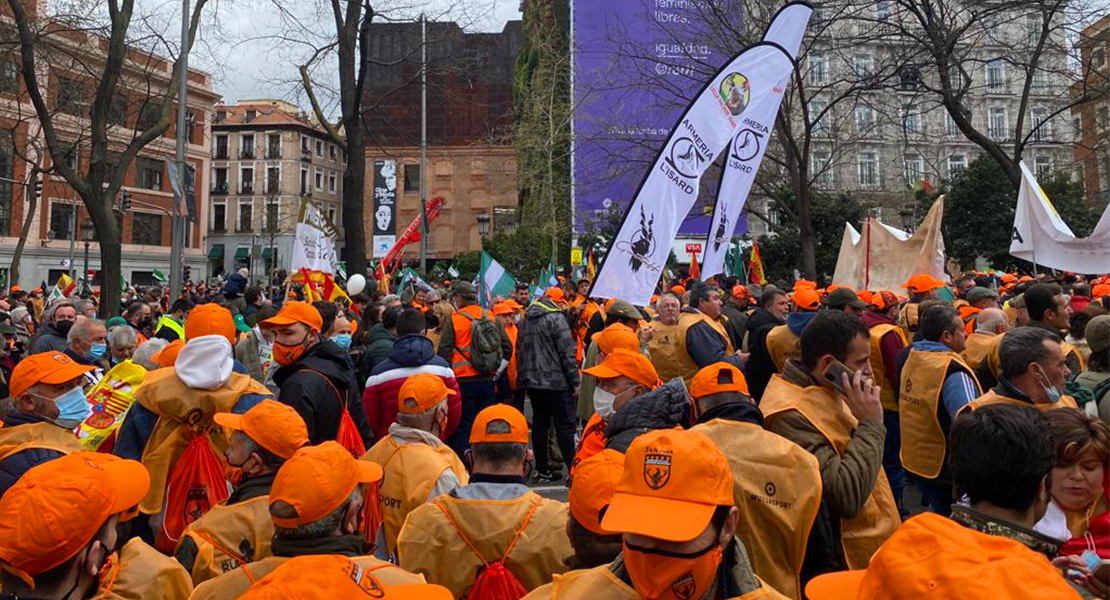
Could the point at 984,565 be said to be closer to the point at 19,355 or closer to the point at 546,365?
the point at 546,365

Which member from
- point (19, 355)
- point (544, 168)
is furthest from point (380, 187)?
point (19, 355)

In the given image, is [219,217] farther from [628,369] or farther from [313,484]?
[313,484]

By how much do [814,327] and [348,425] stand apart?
2842 mm

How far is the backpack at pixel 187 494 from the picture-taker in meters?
4.05

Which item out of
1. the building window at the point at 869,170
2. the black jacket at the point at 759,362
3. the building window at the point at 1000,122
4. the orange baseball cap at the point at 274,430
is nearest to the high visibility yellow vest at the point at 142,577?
the orange baseball cap at the point at 274,430

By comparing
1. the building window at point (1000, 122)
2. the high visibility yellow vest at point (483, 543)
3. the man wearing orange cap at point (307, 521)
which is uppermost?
the building window at point (1000, 122)

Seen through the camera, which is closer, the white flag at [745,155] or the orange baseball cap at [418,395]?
the orange baseball cap at [418,395]

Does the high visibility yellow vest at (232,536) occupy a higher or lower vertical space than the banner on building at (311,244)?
lower

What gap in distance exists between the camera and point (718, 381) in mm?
3303

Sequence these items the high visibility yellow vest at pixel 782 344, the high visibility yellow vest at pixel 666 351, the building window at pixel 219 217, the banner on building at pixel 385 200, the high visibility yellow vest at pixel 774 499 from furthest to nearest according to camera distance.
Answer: the building window at pixel 219 217
the banner on building at pixel 385 200
the high visibility yellow vest at pixel 666 351
the high visibility yellow vest at pixel 782 344
the high visibility yellow vest at pixel 774 499

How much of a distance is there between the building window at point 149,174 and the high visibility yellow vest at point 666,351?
182ft

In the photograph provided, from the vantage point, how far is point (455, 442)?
762 centimetres

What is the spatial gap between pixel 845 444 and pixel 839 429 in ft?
0.20

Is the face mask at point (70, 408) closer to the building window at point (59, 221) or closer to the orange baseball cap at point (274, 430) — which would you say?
the orange baseball cap at point (274, 430)
